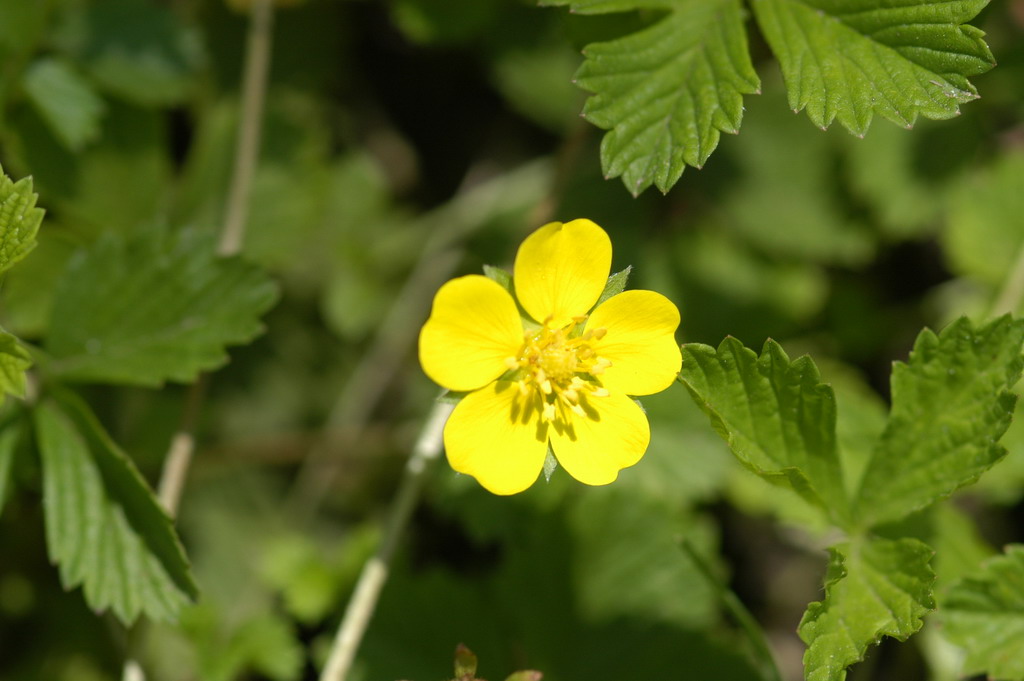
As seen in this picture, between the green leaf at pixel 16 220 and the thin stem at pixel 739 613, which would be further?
the thin stem at pixel 739 613

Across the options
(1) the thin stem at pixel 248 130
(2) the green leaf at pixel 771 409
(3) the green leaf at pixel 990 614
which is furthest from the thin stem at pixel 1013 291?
(1) the thin stem at pixel 248 130

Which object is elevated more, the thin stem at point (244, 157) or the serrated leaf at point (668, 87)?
the serrated leaf at point (668, 87)

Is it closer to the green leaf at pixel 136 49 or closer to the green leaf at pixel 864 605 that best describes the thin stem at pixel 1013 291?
the green leaf at pixel 864 605

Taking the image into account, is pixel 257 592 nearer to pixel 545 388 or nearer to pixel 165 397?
pixel 165 397

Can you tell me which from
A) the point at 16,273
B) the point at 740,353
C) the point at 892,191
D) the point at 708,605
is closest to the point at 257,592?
the point at 16,273

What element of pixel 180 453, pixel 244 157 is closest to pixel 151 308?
pixel 180 453

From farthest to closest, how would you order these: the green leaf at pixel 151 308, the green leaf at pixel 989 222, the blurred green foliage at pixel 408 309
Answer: the green leaf at pixel 989 222 < the blurred green foliage at pixel 408 309 < the green leaf at pixel 151 308

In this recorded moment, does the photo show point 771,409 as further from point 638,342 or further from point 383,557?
point 383,557

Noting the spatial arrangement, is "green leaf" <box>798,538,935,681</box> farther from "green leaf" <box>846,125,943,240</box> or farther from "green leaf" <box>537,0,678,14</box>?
"green leaf" <box>846,125,943,240</box>
